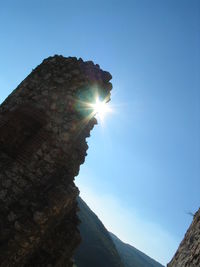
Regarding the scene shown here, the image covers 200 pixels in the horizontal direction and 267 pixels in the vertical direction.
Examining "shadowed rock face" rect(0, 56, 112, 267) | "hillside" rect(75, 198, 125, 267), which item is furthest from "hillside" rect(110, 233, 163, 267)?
"shadowed rock face" rect(0, 56, 112, 267)

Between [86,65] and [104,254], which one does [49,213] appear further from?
[104,254]

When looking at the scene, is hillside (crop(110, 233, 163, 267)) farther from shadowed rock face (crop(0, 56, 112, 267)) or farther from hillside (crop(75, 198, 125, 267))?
shadowed rock face (crop(0, 56, 112, 267))

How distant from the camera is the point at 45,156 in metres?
5.05

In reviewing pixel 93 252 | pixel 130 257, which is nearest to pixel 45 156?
pixel 93 252

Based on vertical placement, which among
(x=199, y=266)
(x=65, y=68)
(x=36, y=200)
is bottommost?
(x=36, y=200)

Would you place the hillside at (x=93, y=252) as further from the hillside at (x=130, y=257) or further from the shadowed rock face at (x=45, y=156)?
the shadowed rock face at (x=45, y=156)

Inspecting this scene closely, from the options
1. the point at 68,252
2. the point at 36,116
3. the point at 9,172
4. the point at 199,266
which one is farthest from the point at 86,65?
the point at 199,266

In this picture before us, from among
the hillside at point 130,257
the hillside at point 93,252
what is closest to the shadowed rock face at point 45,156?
the hillside at point 93,252

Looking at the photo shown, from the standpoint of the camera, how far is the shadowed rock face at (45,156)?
445 centimetres

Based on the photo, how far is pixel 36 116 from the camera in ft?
17.6

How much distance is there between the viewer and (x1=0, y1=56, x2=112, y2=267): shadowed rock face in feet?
14.6

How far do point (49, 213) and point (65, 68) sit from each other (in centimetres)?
302

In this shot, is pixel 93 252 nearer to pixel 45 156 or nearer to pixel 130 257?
pixel 45 156

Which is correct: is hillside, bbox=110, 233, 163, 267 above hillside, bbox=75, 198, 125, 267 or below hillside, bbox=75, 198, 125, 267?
above
